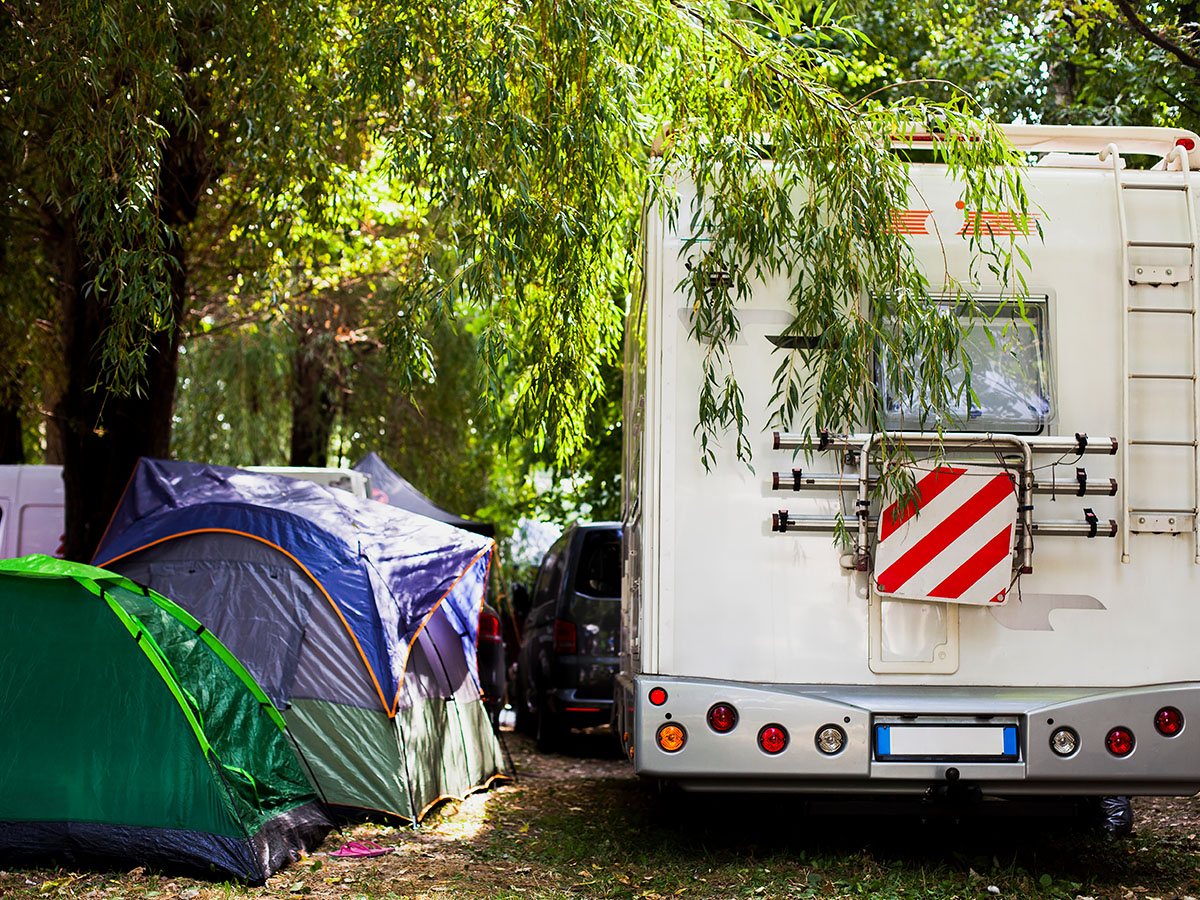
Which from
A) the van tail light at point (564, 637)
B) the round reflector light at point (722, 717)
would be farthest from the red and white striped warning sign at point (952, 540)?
the van tail light at point (564, 637)

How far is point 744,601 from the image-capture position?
5.09 m

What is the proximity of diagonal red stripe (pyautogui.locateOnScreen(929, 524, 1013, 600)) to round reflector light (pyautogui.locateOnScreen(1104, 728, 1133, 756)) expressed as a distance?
0.81m

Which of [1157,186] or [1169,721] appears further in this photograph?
[1157,186]

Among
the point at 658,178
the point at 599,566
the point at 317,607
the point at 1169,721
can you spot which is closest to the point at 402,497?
the point at 599,566

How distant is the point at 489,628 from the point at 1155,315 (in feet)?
21.7

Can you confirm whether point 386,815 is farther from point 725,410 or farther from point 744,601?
point 725,410

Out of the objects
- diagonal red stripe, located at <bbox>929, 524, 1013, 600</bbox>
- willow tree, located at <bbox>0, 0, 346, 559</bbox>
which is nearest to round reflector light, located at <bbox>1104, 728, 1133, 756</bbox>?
diagonal red stripe, located at <bbox>929, 524, 1013, 600</bbox>

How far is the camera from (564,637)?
1009 centimetres

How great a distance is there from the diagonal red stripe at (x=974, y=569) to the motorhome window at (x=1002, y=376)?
0.49m

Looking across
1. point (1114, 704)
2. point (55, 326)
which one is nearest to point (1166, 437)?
point (1114, 704)

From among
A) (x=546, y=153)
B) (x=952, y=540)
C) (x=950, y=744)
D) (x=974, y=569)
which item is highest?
(x=546, y=153)

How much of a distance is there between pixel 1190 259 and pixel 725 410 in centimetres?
210

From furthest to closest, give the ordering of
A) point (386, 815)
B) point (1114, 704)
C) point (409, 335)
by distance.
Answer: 1. point (386, 815)
2. point (409, 335)
3. point (1114, 704)

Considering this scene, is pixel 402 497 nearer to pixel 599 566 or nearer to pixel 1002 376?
pixel 599 566
